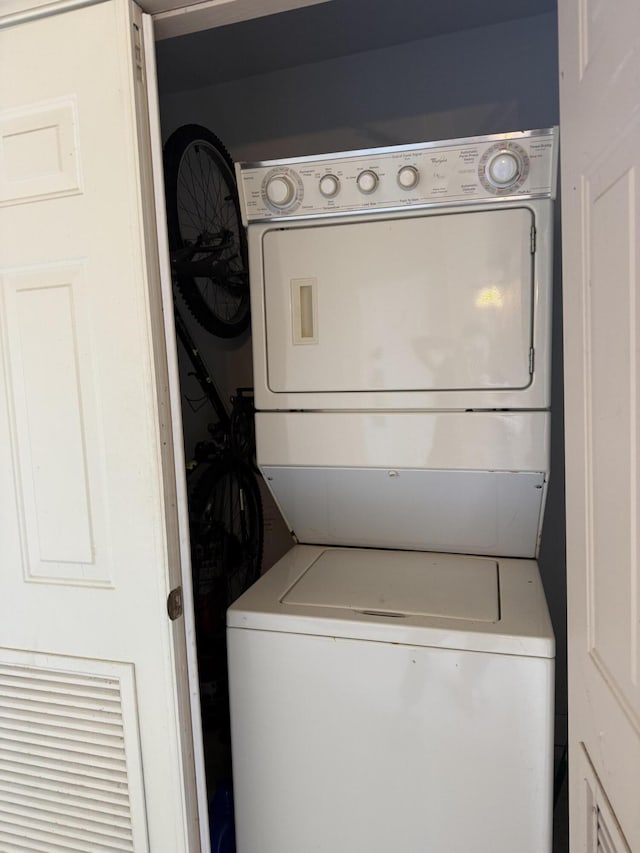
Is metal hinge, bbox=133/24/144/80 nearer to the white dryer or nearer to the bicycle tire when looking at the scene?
the white dryer

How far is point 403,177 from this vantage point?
142cm

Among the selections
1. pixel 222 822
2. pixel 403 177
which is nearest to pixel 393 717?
pixel 222 822

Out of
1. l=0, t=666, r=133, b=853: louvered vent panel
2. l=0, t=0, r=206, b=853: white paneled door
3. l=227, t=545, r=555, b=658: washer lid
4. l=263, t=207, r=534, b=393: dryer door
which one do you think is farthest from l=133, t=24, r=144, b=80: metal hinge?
l=0, t=666, r=133, b=853: louvered vent panel

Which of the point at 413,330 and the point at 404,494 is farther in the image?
the point at 404,494

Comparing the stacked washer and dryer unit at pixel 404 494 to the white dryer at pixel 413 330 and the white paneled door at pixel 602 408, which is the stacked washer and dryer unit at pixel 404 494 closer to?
the white dryer at pixel 413 330

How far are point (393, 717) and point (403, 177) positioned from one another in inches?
51.8

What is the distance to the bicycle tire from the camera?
213 centimetres

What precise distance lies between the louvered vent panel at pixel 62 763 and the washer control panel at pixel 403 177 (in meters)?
1.29

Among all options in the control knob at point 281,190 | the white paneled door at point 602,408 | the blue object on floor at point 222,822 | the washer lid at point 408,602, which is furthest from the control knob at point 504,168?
the blue object on floor at point 222,822

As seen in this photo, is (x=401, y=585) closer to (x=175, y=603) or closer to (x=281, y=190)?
(x=175, y=603)

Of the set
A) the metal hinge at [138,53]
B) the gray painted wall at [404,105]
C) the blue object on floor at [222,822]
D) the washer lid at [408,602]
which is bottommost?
the blue object on floor at [222,822]

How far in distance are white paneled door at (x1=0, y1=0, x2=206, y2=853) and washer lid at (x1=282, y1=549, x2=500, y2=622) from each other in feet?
1.31

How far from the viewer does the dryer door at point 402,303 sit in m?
1.41

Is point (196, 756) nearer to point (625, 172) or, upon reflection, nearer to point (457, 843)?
point (457, 843)
